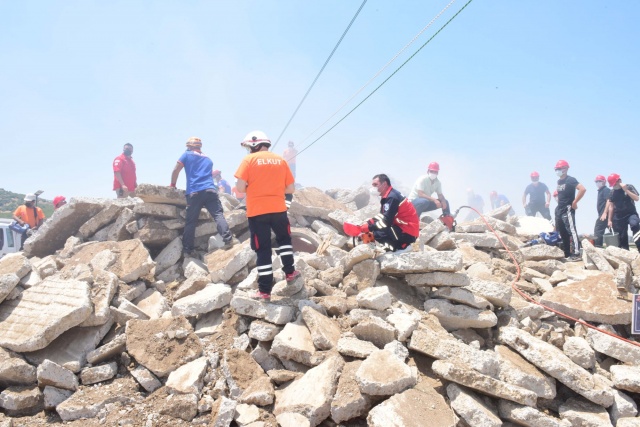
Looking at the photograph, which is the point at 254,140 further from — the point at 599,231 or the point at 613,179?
the point at 599,231

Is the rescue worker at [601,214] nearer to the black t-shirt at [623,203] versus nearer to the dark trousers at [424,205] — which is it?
the black t-shirt at [623,203]

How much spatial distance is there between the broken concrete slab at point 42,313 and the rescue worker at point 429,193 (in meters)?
6.83

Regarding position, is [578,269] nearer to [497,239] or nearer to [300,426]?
[497,239]

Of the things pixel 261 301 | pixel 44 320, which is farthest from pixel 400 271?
pixel 44 320

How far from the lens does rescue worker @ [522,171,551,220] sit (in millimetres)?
12734

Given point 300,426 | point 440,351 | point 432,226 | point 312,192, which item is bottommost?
point 300,426

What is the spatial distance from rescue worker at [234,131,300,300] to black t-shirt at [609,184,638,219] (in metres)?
6.89

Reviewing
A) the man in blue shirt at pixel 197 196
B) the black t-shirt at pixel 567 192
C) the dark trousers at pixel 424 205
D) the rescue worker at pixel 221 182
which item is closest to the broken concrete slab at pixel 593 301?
the black t-shirt at pixel 567 192

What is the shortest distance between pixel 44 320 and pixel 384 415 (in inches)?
145

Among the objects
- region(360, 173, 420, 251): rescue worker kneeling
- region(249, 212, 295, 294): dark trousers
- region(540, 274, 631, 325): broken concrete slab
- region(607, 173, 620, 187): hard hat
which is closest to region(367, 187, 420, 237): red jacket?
region(360, 173, 420, 251): rescue worker kneeling

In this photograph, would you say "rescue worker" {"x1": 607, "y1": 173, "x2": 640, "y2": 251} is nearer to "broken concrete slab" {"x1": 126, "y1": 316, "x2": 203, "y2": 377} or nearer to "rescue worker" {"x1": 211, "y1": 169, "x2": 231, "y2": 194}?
"broken concrete slab" {"x1": 126, "y1": 316, "x2": 203, "y2": 377}

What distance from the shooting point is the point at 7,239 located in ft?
34.3

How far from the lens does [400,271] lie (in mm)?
4875

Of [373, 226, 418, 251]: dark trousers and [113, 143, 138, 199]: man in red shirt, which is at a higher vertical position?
[113, 143, 138, 199]: man in red shirt
